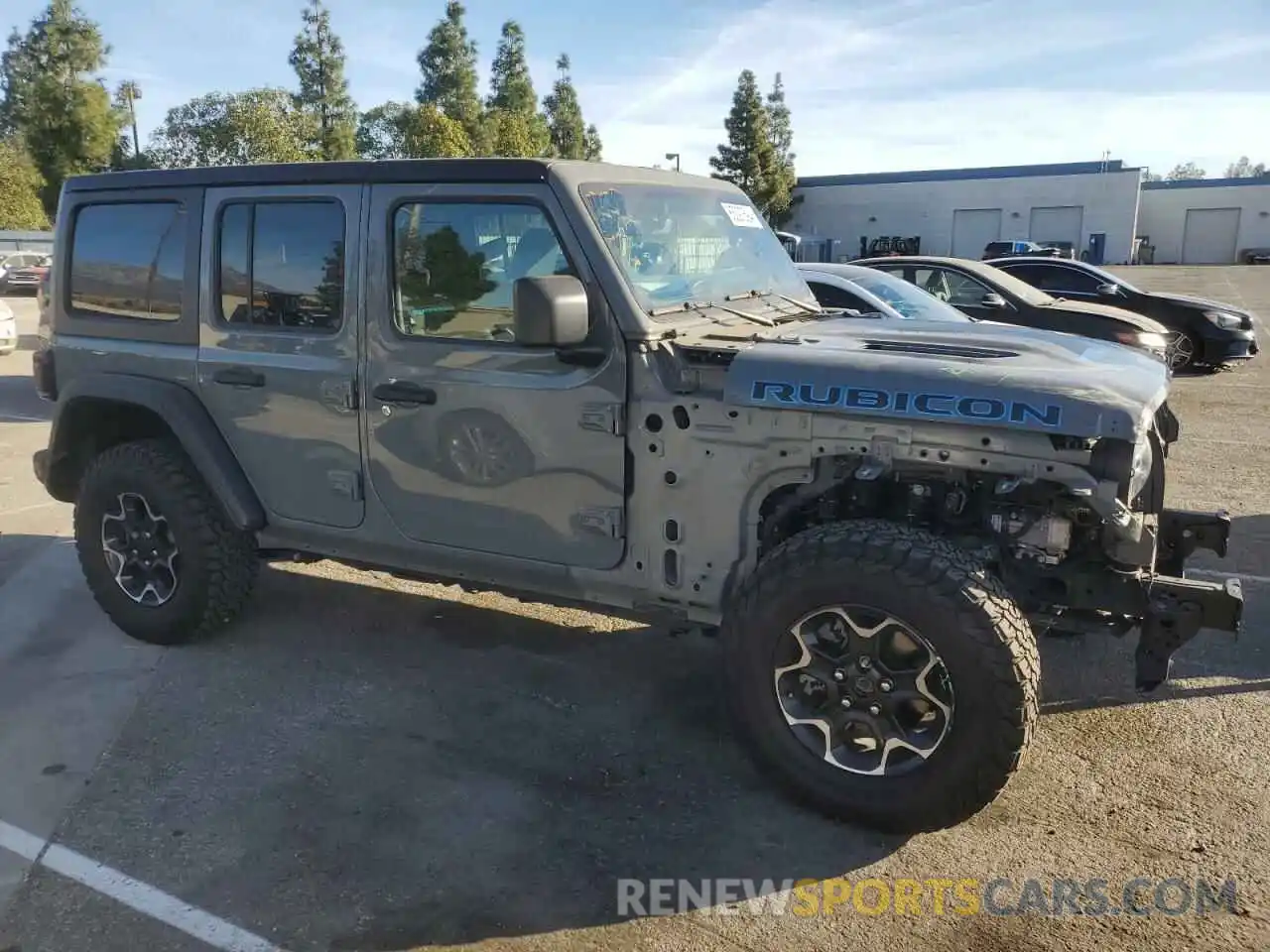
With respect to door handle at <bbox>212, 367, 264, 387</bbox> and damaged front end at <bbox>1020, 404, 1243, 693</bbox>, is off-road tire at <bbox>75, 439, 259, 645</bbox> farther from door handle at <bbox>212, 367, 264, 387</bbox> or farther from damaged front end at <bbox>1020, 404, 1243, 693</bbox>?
damaged front end at <bbox>1020, 404, 1243, 693</bbox>

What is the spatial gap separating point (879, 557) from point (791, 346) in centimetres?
80

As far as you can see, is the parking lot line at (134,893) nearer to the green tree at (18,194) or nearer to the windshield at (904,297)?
the windshield at (904,297)

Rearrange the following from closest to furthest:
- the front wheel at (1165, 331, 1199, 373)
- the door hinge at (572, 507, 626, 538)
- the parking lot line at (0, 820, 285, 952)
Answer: the parking lot line at (0, 820, 285, 952)
the door hinge at (572, 507, 626, 538)
the front wheel at (1165, 331, 1199, 373)

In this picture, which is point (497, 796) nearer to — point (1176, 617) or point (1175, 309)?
point (1176, 617)

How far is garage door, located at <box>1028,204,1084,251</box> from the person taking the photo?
56.6m

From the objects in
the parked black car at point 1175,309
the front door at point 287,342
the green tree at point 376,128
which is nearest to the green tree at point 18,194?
the green tree at point 376,128

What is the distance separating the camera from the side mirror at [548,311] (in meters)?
3.25

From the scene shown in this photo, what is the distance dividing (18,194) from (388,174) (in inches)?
1900

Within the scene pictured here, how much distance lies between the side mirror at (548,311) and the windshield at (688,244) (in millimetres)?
311

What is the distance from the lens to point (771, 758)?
11.0ft

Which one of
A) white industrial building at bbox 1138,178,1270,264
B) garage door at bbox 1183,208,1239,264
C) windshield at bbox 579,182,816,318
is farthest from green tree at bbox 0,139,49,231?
garage door at bbox 1183,208,1239,264

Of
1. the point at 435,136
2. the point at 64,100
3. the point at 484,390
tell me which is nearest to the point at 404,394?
the point at 484,390

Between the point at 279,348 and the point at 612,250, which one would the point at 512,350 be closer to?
the point at 612,250

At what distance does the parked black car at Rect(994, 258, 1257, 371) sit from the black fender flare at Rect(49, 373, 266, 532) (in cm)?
1130
